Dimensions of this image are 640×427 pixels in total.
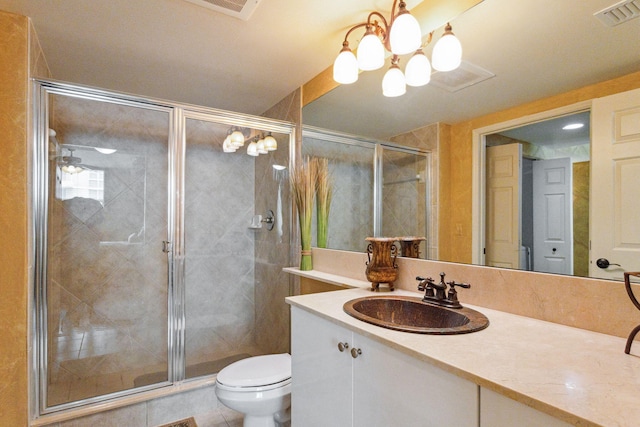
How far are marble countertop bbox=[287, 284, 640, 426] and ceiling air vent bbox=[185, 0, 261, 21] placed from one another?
4.89 ft

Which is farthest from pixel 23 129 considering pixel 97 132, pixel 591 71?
pixel 591 71

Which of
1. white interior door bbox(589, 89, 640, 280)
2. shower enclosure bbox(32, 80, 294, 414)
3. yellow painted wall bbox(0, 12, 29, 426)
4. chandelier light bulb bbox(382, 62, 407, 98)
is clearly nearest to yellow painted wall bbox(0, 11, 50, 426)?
yellow painted wall bbox(0, 12, 29, 426)

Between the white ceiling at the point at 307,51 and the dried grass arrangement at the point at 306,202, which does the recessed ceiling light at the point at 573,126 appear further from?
the dried grass arrangement at the point at 306,202

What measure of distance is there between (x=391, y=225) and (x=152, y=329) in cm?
214

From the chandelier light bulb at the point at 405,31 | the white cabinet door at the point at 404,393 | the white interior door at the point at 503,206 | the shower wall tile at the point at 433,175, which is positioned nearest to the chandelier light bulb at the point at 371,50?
the chandelier light bulb at the point at 405,31

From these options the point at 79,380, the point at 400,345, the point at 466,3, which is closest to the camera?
the point at 400,345

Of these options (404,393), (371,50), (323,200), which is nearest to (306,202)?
(323,200)

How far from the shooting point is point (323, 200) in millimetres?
2146

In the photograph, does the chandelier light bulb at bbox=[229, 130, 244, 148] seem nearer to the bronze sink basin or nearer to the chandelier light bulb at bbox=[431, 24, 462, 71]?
the chandelier light bulb at bbox=[431, 24, 462, 71]

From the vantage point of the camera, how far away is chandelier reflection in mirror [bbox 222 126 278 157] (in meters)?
2.54

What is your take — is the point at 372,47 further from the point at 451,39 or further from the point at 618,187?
the point at 618,187

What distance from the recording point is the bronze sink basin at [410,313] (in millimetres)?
1067

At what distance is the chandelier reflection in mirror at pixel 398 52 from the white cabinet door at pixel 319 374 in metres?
1.19

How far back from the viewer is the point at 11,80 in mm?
1562
